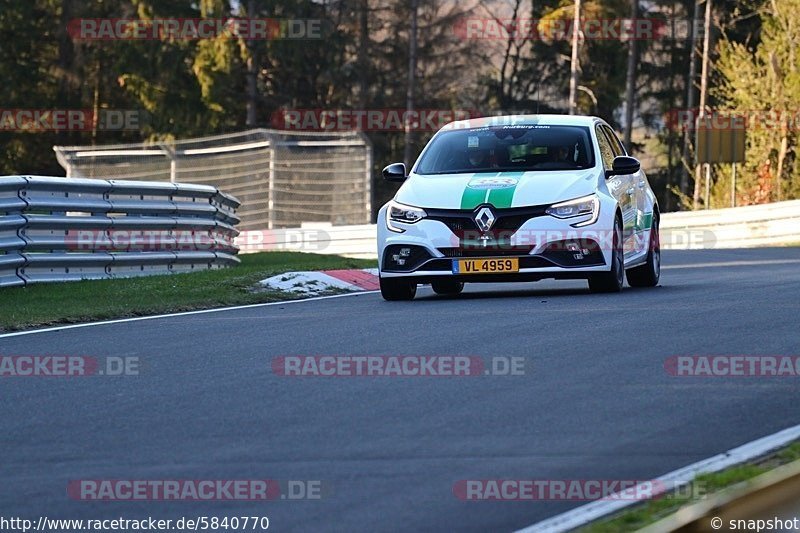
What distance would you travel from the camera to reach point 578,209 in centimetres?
1272

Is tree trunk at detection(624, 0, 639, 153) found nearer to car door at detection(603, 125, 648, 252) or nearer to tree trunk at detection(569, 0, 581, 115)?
tree trunk at detection(569, 0, 581, 115)

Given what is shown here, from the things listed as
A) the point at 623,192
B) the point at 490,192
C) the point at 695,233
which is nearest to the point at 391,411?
the point at 490,192

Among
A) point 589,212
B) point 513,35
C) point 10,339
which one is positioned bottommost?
point 10,339

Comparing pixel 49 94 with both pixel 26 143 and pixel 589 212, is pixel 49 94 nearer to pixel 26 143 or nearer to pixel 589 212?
pixel 26 143

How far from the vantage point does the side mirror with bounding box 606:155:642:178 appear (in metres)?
13.5

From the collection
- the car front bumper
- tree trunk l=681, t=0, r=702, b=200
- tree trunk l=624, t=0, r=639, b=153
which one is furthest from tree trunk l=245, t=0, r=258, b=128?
the car front bumper

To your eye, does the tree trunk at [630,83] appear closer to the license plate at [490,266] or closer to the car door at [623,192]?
the car door at [623,192]

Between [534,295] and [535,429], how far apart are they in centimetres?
679

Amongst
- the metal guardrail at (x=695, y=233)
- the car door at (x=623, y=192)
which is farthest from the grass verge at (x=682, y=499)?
the metal guardrail at (x=695, y=233)

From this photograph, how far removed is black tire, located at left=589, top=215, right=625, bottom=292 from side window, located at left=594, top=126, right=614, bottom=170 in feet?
2.83

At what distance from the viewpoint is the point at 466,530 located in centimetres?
493

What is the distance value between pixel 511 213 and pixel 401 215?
1.04 metres

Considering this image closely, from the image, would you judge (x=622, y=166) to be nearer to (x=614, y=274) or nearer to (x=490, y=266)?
(x=614, y=274)

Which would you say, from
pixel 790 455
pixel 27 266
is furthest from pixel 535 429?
pixel 27 266
